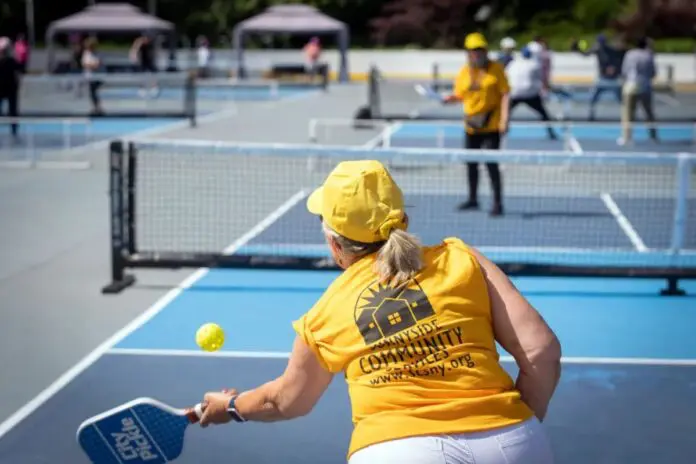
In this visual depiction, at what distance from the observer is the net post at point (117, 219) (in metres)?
9.53

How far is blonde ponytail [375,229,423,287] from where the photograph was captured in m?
3.25

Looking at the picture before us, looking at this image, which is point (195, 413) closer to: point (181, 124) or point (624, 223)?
point (624, 223)

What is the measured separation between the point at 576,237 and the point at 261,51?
40.0m

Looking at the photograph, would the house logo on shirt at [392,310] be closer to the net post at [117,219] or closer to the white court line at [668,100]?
the net post at [117,219]

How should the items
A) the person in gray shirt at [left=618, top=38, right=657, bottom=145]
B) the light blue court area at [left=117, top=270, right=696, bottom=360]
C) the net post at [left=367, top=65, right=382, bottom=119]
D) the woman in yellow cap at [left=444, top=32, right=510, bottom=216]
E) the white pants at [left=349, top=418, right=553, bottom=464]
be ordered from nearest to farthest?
the white pants at [left=349, top=418, right=553, bottom=464], the light blue court area at [left=117, top=270, right=696, bottom=360], the woman in yellow cap at [left=444, top=32, right=510, bottom=216], the person in gray shirt at [left=618, top=38, right=657, bottom=145], the net post at [left=367, top=65, right=382, bottom=119]

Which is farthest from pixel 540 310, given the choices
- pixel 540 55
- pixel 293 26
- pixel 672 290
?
pixel 293 26

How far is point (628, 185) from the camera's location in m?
15.0

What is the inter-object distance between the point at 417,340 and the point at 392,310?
4.3 inches

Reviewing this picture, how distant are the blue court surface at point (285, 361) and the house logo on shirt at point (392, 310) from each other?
1.57m

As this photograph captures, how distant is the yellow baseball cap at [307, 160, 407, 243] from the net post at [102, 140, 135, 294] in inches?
253

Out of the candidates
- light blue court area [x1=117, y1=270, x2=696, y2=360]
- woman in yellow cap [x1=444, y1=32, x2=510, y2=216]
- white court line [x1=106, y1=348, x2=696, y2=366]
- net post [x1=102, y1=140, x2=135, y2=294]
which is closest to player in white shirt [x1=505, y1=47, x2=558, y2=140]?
woman in yellow cap [x1=444, y1=32, x2=510, y2=216]

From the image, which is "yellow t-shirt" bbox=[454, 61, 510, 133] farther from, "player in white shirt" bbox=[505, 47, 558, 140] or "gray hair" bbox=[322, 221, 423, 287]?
"gray hair" bbox=[322, 221, 423, 287]

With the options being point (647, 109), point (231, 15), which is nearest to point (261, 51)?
point (231, 15)

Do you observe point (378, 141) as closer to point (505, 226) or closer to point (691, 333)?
point (505, 226)
